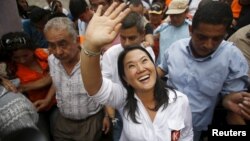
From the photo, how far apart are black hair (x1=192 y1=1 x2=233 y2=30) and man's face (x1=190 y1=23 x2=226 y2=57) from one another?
3 centimetres

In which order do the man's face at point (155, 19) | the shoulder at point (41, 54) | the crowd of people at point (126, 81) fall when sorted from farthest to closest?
1. the man's face at point (155, 19)
2. the shoulder at point (41, 54)
3. the crowd of people at point (126, 81)

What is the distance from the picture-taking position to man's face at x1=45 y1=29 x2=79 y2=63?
7.82 ft

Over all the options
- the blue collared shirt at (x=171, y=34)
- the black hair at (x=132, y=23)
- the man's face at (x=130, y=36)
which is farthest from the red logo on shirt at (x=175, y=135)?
the blue collared shirt at (x=171, y=34)

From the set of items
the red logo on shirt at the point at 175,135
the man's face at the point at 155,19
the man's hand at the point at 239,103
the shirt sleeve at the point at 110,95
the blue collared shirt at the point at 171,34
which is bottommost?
the man's face at the point at 155,19

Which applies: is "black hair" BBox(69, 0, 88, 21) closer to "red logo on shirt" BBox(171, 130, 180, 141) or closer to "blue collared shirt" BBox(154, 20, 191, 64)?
"blue collared shirt" BBox(154, 20, 191, 64)

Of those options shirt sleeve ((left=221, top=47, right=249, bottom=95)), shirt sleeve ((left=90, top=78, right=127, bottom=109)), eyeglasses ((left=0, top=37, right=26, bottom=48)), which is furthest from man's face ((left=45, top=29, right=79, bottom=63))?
shirt sleeve ((left=221, top=47, right=249, bottom=95))

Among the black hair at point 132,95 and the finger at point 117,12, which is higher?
the finger at point 117,12

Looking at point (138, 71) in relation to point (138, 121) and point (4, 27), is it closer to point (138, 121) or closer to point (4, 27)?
point (138, 121)

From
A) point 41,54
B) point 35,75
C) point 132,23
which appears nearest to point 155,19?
point 132,23

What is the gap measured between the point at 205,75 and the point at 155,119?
0.51 meters

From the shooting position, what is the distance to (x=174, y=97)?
197 cm

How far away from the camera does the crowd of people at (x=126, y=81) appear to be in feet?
5.61

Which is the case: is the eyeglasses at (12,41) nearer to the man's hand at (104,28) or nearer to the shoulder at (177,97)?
the man's hand at (104,28)

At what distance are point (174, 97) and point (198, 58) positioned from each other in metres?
0.37
